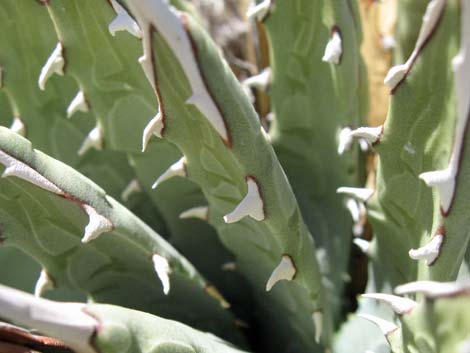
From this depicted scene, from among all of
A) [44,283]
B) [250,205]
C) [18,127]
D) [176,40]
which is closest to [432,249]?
[250,205]

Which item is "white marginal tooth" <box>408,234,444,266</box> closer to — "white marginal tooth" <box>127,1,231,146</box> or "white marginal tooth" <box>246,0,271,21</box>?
"white marginal tooth" <box>127,1,231,146</box>

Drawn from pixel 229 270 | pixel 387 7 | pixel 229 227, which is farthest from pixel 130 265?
pixel 387 7

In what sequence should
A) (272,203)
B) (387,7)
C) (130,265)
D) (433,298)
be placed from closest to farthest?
1. (433,298)
2. (272,203)
3. (130,265)
4. (387,7)

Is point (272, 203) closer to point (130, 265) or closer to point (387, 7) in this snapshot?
point (130, 265)

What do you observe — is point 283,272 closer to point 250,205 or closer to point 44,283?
point 250,205

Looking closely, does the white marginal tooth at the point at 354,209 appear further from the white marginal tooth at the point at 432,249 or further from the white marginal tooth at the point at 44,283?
the white marginal tooth at the point at 44,283

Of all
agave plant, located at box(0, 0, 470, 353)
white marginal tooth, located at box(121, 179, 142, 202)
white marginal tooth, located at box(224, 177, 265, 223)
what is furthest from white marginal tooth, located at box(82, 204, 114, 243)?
white marginal tooth, located at box(121, 179, 142, 202)

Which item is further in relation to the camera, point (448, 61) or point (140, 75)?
point (140, 75)
